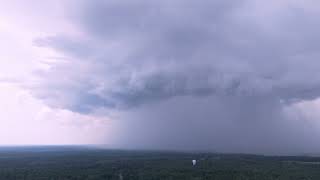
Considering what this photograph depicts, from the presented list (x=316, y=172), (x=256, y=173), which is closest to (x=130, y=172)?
(x=256, y=173)

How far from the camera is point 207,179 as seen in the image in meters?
140

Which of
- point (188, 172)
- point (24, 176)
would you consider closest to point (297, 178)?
point (188, 172)

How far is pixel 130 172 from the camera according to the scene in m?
163

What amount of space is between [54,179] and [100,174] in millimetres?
18540

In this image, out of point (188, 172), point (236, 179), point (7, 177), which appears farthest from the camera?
point (188, 172)

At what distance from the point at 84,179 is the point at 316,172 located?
89665 millimetres

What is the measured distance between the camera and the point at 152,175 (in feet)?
495

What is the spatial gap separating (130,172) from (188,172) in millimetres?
22455

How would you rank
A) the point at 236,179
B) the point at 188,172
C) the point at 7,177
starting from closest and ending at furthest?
the point at 236,179 < the point at 7,177 < the point at 188,172

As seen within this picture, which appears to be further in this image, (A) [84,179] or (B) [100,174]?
(B) [100,174]

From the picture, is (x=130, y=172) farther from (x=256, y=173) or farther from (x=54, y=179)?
(x=256, y=173)

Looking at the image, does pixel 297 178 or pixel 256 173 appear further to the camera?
pixel 256 173

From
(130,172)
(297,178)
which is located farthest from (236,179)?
(130,172)

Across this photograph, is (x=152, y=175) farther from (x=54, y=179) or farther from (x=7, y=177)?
(x=7, y=177)
